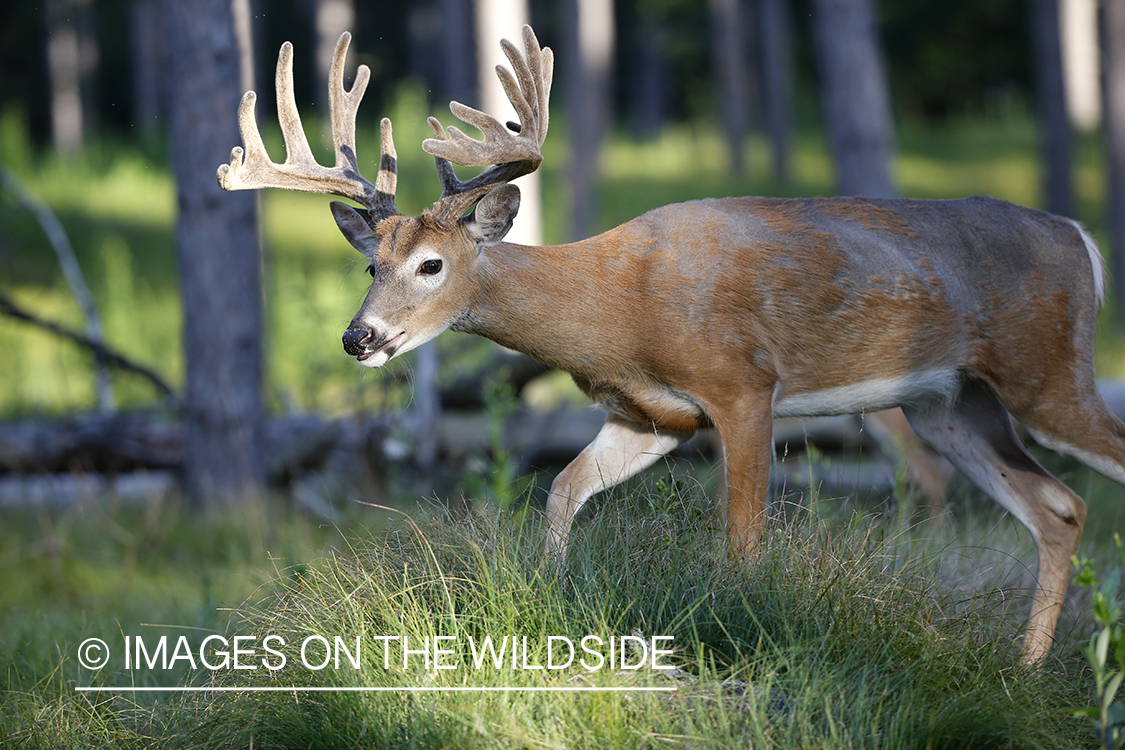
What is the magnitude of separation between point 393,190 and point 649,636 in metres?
1.98

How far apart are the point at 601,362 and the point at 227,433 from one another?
414 cm

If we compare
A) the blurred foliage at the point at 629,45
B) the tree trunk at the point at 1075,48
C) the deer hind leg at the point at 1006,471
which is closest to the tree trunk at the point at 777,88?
the tree trunk at the point at 1075,48

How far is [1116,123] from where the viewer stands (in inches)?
577

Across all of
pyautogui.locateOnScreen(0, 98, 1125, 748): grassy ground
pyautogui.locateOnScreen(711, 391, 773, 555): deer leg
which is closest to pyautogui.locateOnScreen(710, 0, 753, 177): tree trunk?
pyautogui.locateOnScreen(0, 98, 1125, 748): grassy ground

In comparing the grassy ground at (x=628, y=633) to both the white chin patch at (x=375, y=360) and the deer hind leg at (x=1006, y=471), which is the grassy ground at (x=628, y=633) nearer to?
the deer hind leg at (x=1006, y=471)

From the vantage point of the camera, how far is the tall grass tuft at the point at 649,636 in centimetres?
307

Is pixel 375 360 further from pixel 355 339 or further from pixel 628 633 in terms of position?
pixel 628 633

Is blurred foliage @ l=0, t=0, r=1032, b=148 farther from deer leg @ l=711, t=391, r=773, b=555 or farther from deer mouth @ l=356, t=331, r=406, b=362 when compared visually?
deer leg @ l=711, t=391, r=773, b=555

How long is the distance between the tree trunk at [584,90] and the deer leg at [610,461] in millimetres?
13694

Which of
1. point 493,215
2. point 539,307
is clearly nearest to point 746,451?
point 539,307

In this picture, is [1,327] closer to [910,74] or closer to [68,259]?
[68,259]

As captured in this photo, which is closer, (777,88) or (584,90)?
(584,90)

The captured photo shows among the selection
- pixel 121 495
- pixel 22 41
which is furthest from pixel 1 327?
pixel 22 41

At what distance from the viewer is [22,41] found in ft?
113
